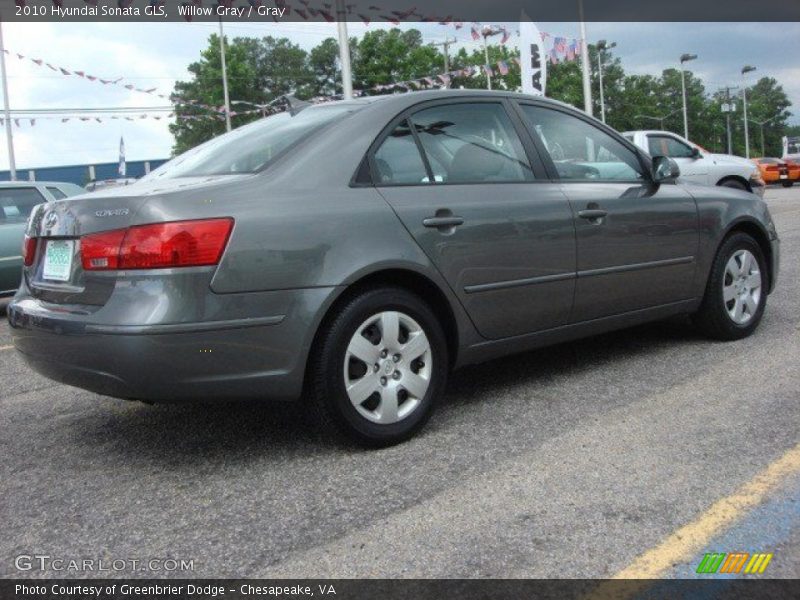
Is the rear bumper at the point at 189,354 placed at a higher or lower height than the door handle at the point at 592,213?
lower

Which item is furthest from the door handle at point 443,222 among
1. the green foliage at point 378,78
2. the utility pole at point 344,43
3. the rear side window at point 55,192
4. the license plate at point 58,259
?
the green foliage at point 378,78

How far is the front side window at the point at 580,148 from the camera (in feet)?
14.2

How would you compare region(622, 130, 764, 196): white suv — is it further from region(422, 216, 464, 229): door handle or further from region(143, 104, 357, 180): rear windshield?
region(422, 216, 464, 229): door handle

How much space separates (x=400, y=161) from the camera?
3.70 metres

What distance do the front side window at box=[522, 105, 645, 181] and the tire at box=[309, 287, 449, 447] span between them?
4.20 feet

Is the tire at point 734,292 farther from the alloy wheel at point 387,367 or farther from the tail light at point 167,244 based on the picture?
the tail light at point 167,244

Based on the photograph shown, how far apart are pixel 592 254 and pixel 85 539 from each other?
2745 millimetres

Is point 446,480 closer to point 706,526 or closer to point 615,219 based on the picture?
point 706,526

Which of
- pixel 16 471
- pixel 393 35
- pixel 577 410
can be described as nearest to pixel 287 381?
pixel 16 471

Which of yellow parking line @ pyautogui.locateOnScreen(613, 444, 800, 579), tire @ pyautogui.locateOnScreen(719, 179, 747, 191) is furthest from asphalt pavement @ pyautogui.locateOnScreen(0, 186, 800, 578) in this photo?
tire @ pyautogui.locateOnScreen(719, 179, 747, 191)

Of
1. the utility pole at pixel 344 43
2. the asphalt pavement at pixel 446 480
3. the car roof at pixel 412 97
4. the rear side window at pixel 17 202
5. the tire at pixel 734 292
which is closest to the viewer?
the asphalt pavement at pixel 446 480

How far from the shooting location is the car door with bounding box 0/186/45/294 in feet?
27.8

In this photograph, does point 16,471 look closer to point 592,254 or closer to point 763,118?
point 592,254

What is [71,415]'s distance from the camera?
4.19 meters
